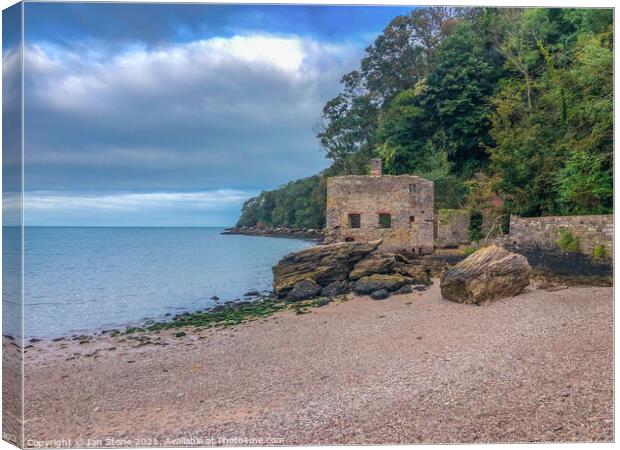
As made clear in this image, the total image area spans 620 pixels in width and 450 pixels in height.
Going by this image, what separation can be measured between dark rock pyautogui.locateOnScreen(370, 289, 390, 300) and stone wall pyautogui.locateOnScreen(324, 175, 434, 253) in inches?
33.0

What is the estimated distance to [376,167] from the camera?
5.80 m

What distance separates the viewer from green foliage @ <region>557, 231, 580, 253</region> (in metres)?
4.96

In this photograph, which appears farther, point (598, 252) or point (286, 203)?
point (286, 203)

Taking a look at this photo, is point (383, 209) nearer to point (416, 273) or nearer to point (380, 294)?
point (416, 273)

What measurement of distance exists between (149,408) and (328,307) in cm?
270

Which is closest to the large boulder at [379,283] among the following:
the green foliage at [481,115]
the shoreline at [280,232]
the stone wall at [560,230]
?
the shoreline at [280,232]

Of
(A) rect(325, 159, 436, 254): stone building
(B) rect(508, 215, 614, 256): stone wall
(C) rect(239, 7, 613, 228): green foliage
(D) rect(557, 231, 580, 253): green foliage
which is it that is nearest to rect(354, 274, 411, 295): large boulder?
(A) rect(325, 159, 436, 254): stone building

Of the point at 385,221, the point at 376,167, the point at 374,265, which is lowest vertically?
the point at 374,265

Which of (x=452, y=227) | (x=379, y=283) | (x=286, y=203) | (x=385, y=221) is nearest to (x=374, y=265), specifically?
(x=379, y=283)

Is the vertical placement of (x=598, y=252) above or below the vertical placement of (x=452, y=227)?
below

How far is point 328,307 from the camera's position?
573 cm

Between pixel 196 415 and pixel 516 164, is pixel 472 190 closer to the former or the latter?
pixel 516 164

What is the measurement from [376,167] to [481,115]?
1547 mm

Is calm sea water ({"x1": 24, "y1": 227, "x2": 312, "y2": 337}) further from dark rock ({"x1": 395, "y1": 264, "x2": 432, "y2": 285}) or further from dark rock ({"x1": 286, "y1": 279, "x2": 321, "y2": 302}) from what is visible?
dark rock ({"x1": 395, "y1": 264, "x2": 432, "y2": 285})
